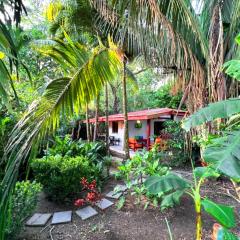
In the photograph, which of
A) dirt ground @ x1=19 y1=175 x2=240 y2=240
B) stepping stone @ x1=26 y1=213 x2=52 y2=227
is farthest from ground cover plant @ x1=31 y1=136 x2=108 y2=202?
stepping stone @ x1=26 y1=213 x2=52 y2=227

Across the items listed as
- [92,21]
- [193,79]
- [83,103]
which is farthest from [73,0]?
[83,103]

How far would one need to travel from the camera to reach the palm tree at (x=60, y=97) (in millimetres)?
2428

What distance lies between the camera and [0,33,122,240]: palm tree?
243 centimetres

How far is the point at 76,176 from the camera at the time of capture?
5.93 m

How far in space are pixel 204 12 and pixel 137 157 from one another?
385cm

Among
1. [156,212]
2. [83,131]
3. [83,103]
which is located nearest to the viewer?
[83,103]

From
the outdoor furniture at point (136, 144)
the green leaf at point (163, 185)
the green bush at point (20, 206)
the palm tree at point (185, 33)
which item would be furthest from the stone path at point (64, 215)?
the outdoor furniture at point (136, 144)

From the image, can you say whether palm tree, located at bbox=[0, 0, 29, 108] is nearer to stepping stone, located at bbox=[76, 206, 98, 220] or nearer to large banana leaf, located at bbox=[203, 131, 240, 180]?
large banana leaf, located at bbox=[203, 131, 240, 180]

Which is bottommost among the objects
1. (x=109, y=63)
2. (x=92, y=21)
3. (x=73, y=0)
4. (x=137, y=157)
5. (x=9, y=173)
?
(x=137, y=157)

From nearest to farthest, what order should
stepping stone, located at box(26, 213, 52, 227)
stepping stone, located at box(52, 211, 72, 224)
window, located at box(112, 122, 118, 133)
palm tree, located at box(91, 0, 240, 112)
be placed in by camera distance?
palm tree, located at box(91, 0, 240, 112)
stepping stone, located at box(26, 213, 52, 227)
stepping stone, located at box(52, 211, 72, 224)
window, located at box(112, 122, 118, 133)

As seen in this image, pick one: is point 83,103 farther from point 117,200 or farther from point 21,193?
point 117,200

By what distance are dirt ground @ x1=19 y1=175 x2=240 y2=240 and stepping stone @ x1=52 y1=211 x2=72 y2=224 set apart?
0.12 meters

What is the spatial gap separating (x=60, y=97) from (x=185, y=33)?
115 inches

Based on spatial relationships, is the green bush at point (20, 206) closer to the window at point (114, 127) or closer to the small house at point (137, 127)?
the small house at point (137, 127)
